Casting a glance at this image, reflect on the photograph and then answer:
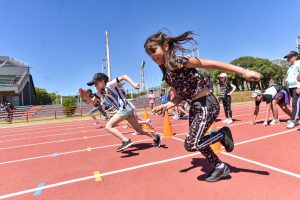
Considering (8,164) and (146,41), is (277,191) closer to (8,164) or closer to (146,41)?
(146,41)

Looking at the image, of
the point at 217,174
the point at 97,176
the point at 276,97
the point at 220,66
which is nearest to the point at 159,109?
the point at 220,66

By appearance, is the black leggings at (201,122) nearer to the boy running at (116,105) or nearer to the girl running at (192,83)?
the girl running at (192,83)

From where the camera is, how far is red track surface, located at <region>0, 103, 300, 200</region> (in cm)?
339

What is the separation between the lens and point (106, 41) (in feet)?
107

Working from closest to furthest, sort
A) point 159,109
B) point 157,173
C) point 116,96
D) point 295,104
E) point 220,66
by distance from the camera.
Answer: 1. point 220,66
2. point 159,109
3. point 157,173
4. point 116,96
5. point 295,104

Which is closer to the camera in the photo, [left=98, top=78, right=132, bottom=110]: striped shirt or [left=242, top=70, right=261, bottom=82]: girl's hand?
[left=242, top=70, right=261, bottom=82]: girl's hand

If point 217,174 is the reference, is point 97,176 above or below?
below

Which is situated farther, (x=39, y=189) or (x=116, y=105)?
(x=116, y=105)

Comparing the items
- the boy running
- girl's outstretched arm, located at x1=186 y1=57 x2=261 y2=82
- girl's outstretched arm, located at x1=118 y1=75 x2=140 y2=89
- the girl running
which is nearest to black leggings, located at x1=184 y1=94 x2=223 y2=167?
the girl running

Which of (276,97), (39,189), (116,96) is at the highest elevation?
(116,96)

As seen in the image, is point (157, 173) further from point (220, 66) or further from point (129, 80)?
point (129, 80)

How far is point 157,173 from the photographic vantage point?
4250 millimetres

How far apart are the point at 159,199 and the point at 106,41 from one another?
30958 millimetres

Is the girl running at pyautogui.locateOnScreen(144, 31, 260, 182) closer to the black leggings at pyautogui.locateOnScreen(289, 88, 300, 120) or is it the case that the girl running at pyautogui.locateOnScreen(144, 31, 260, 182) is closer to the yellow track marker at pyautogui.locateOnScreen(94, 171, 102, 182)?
the yellow track marker at pyautogui.locateOnScreen(94, 171, 102, 182)
